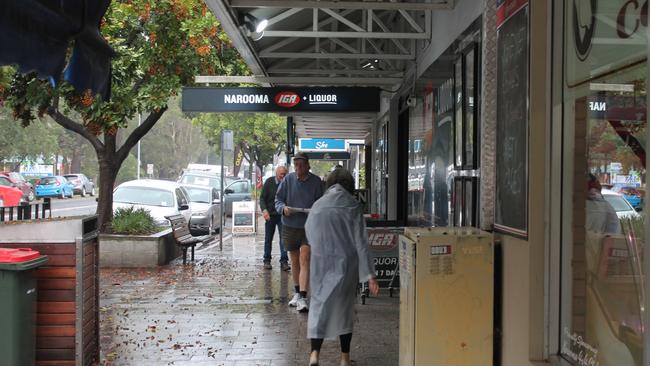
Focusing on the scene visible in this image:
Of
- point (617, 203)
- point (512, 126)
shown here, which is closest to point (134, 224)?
point (512, 126)

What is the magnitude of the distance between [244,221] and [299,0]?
13785mm

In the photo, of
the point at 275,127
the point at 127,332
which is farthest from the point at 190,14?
the point at 275,127

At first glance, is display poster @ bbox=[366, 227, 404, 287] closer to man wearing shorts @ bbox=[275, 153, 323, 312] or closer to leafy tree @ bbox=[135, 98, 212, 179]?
man wearing shorts @ bbox=[275, 153, 323, 312]

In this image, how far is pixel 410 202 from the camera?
9977 mm

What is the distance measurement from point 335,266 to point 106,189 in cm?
966

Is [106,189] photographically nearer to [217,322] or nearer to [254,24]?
[217,322]

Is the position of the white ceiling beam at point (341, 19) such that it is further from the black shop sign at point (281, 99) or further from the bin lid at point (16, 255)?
the bin lid at point (16, 255)

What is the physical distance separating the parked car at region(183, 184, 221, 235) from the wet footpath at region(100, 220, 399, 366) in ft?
25.8

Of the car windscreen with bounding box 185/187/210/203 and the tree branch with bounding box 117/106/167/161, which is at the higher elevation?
the tree branch with bounding box 117/106/167/161

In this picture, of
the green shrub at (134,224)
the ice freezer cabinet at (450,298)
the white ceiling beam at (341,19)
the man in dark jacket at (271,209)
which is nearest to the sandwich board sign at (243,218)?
the green shrub at (134,224)

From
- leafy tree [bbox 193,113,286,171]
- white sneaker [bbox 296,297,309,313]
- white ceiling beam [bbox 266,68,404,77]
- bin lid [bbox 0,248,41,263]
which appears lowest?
white sneaker [bbox 296,297,309,313]

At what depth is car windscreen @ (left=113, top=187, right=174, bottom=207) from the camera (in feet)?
54.1

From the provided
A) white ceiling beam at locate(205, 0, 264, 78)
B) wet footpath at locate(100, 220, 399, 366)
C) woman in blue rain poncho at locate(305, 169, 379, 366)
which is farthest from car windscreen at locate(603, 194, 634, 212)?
white ceiling beam at locate(205, 0, 264, 78)

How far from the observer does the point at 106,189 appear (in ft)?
44.8
